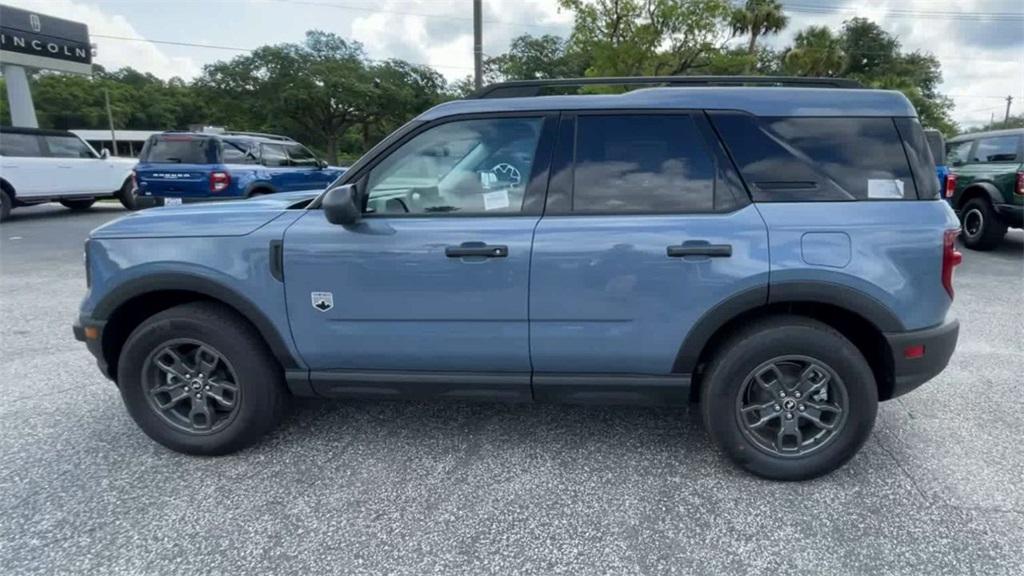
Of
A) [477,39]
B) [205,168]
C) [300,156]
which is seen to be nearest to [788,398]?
[205,168]

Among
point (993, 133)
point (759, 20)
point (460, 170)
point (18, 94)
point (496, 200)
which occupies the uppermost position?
point (759, 20)

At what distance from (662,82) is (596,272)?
1.28 meters

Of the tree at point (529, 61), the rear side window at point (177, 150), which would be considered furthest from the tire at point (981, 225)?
the tree at point (529, 61)

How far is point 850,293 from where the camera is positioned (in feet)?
8.20

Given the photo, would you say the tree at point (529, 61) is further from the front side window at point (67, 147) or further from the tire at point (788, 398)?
the tire at point (788, 398)

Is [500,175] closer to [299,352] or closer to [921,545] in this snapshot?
[299,352]

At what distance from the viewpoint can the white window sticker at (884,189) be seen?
2.55 m

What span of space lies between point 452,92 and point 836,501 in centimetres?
3979

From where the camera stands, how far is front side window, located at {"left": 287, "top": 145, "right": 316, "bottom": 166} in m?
10.7

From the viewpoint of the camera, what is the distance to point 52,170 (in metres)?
12.1

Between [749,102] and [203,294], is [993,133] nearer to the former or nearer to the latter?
[749,102]

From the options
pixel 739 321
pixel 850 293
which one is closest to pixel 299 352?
pixel 739 321

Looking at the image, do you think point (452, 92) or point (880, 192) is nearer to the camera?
point (880, 192)

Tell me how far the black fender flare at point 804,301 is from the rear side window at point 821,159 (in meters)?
0.40
